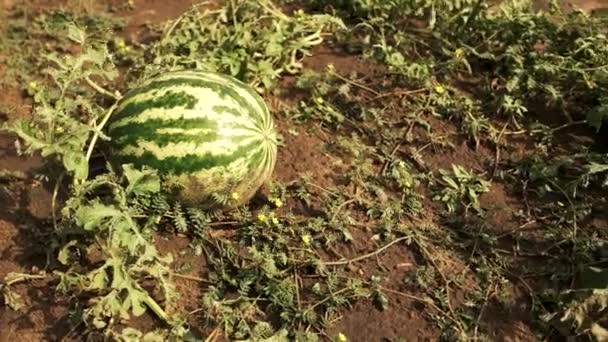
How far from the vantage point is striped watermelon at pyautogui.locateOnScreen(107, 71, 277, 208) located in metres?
3.26

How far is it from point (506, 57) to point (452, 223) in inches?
56.3

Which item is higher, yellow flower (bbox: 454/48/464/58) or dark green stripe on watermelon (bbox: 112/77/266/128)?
dark green stripe on watermelon (bbox: 112/77/266/128)

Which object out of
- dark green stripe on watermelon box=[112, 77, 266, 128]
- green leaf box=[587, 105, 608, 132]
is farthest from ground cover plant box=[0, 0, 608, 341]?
dark green stripe on watermelon box=[112, 77, 266, 128]

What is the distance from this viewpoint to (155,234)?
11.4ft

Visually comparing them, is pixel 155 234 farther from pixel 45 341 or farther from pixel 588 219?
pixel 588 219

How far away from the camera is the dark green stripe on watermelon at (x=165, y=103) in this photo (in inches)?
130

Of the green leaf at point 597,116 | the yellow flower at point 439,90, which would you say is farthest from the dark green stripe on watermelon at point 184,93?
the green leaf at point 597,116

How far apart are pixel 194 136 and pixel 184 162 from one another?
13 centimetres

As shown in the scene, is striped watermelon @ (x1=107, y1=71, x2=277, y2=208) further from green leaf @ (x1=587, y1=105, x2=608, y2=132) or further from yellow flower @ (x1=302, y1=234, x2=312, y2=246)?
green leaf @ (x1=587, y1=105, x2=608, y2=132)

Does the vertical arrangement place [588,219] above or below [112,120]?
below

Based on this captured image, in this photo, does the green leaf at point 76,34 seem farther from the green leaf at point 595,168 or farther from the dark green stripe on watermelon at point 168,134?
the green leaf at point 595,168

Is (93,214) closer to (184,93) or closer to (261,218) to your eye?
(184,93)

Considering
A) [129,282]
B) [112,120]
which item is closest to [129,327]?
[129,282]

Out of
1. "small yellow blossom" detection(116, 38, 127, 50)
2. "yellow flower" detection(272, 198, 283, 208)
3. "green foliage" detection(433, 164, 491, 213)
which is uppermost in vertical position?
"small yellow blossom" detection(116, 38, 127, 50)
